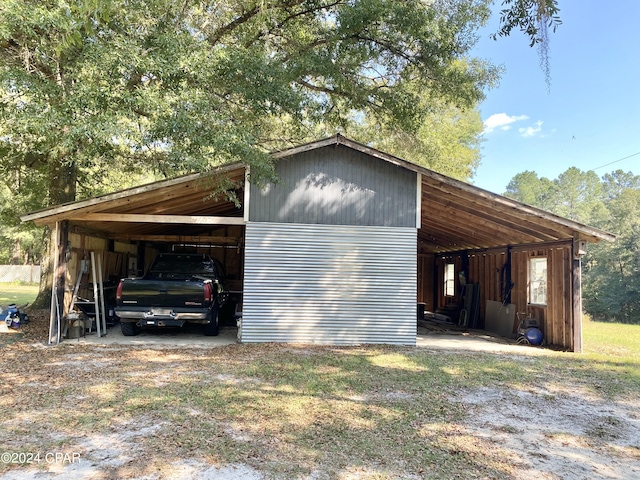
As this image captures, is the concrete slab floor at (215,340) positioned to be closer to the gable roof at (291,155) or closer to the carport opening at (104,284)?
the carport opening at (104,284)

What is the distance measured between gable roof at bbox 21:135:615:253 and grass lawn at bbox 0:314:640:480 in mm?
2529

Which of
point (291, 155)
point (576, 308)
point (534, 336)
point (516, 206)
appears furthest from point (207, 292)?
point (576, 308)

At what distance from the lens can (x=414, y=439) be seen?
387cm

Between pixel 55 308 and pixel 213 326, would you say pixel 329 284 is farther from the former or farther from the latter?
pixel 55 308

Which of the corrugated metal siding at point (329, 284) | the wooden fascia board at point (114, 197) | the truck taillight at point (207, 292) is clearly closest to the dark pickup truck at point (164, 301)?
the truck taillight at point (207, 292)

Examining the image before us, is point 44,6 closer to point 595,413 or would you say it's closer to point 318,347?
point 318,347

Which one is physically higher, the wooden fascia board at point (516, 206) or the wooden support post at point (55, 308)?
the wooden fascia board at point (516, 206)

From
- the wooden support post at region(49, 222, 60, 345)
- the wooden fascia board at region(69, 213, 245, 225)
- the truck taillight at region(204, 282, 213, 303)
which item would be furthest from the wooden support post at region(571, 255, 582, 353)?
the wooden support post at region(49, 222, 60, 345)

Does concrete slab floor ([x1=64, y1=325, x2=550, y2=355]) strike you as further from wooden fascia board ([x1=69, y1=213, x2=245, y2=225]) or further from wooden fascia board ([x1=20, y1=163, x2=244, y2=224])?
wooden fascia board ([x1=20, y1=163, x2=244, y2=224])

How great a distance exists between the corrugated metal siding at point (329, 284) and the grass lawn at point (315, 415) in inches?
47.4

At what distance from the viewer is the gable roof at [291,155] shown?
804 cm

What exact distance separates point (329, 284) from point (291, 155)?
8.75 ft

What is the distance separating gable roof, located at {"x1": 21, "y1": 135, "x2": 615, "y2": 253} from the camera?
8039 mm

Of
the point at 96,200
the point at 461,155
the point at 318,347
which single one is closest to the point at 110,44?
the point at 96,200
